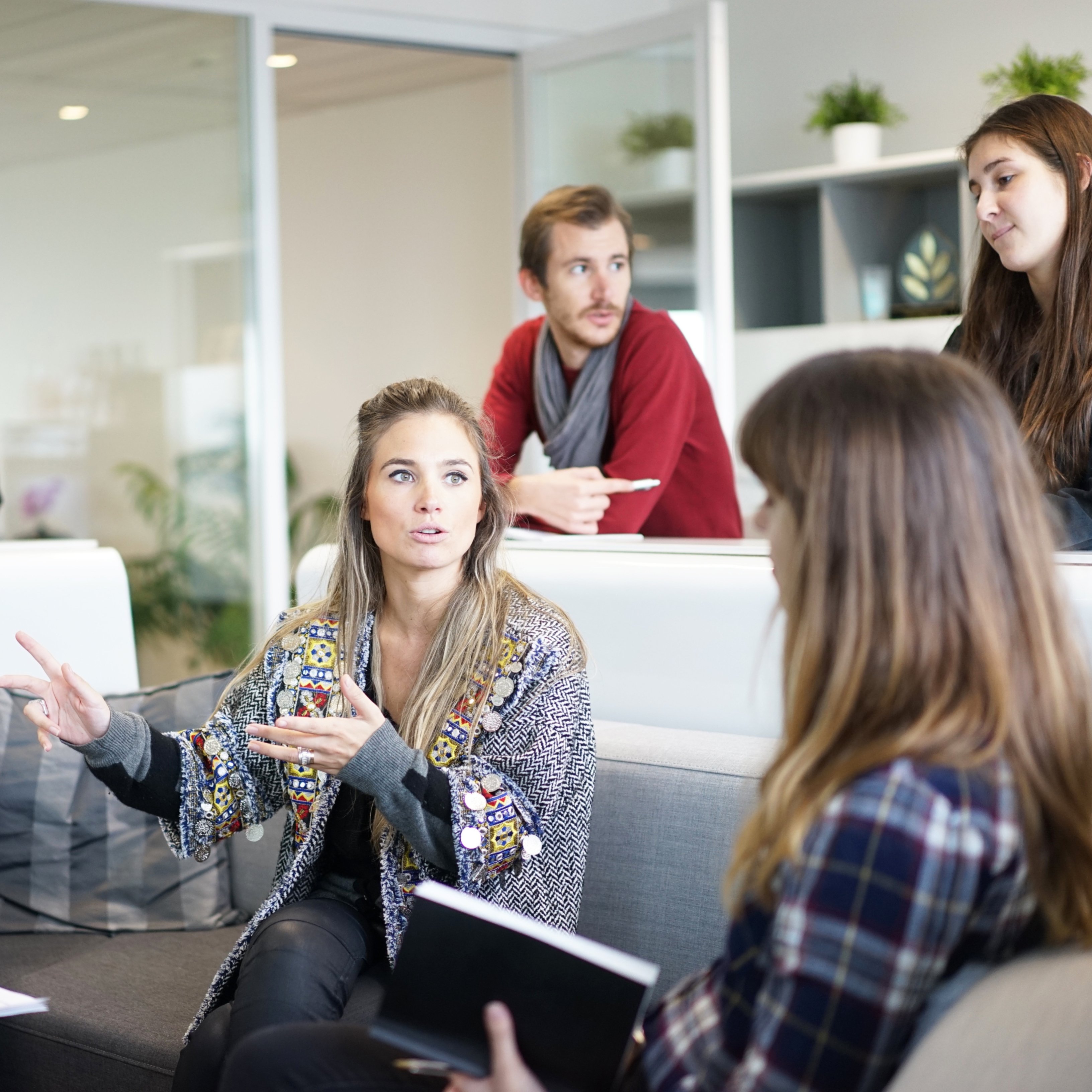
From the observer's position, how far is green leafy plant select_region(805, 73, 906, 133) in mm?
4176

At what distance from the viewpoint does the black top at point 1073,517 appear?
164 cm

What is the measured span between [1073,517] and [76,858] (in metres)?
1.47

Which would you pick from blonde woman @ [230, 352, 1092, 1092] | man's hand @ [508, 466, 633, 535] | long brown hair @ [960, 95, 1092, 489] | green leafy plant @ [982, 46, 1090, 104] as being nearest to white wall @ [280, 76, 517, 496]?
green leafy plant @ [982, 46, 1090, 104]

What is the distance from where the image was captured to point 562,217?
2.47 m

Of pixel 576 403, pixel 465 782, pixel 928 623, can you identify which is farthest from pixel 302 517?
pixel 928 623

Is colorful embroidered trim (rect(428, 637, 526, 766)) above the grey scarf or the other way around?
the other way around

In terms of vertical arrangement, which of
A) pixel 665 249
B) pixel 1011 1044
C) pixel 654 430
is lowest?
pixel 1011 1044

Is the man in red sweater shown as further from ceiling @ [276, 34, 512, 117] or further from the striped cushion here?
ceiling @ [276, 34, 512, 117]

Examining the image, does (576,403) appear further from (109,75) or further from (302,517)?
(302,517)

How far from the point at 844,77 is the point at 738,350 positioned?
3.29 feet

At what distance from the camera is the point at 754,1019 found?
2.95ft

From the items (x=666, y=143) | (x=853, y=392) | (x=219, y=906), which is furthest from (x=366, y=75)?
(x=853, y=392)

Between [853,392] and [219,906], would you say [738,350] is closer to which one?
[219,906]

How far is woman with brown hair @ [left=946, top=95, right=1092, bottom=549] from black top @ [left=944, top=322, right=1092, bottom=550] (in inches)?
1.9
